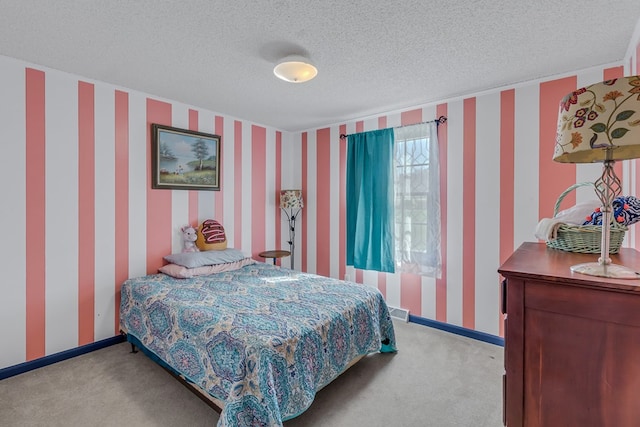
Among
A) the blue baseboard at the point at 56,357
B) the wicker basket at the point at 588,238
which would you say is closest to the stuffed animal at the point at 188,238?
the blue baseboard at the point at 56,357

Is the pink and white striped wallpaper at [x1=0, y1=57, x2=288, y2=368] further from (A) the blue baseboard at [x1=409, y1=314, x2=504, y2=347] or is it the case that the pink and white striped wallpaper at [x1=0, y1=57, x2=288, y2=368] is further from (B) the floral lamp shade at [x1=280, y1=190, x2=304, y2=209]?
(A) the blue baseboard at [x1=409, y1=314, x2=504, y2=347]

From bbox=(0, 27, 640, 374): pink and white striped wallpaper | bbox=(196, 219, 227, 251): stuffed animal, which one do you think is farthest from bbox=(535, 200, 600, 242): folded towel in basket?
bbox=(196, 219, 227, 251): stuffed animal

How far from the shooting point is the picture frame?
10.2 ft

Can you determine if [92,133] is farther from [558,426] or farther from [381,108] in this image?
[558,426]

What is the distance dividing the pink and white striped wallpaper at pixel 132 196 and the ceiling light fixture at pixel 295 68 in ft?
5.30

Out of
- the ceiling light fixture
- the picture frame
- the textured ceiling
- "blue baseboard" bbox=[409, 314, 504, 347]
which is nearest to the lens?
the textured ceiling

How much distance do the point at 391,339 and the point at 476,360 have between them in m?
0.73

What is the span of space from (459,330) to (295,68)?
2930 mm

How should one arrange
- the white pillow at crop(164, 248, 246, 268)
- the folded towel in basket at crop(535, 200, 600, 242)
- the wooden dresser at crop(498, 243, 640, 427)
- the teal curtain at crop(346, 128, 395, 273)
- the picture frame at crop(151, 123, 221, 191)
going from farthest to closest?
1. the teal curtain at crop(346, 128, 395, 273)
2. the picture frame at crop(151, 123, 221, 191)
3. the white pillow at crop(164, 248, 246, 268)
4. the folded towel in basket at crop(535, 200, 600, 242)
5. the wooden dresser at crop(498, 243, 640, 427)

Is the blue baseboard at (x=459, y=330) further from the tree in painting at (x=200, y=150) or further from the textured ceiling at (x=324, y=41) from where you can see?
the tree in painting at (x=200, y=150)

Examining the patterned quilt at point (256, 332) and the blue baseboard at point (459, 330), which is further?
the blue baseboard at point (459, 330)

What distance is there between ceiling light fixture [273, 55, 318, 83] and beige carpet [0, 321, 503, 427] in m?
2.35

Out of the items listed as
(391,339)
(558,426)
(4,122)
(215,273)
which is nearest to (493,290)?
(391,339)

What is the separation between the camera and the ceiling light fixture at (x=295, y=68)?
7.05 feet
